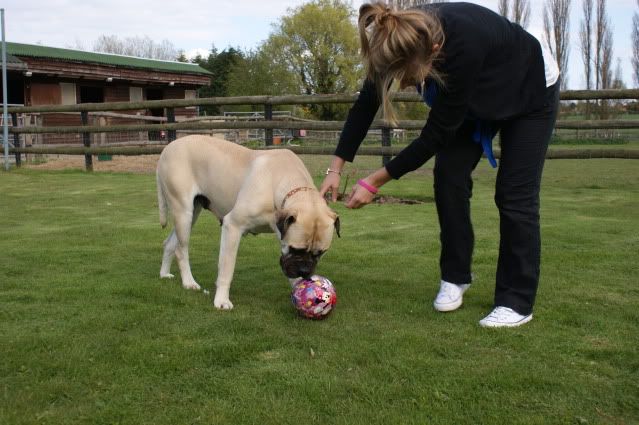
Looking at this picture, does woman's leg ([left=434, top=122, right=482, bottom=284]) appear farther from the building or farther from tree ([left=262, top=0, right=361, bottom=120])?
tree ([left=262, top=0, right=361, bottom=120])

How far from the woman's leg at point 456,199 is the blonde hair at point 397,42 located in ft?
2.23

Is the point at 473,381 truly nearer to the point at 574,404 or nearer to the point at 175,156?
the point at 574,404

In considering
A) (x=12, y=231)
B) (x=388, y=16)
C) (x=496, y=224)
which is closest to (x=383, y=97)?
(x=388, y=16)

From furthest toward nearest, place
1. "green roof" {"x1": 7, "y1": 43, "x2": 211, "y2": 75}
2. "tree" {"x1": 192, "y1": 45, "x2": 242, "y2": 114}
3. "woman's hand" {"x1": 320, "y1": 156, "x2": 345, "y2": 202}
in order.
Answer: "tree" {"x1": 192, "y1": 45, "x2": 242, "y2": 114}, "green roof" {"x1": 7, "y1": 43, "x2": 211, "y2": 75}, "woman's hand" {"x1": 320, "y1": 156, "x2": 345, "y2": 202}

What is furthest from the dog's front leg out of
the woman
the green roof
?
the green roof

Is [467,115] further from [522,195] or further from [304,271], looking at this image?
[304,271]

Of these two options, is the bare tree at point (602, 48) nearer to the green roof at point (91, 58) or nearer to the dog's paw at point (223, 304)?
the green roof at point (91, 58)

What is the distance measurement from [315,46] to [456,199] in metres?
47.2

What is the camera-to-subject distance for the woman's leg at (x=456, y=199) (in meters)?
4.08

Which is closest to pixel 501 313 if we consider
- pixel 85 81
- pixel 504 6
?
pixel 85 81

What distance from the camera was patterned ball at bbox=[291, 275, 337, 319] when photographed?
3896mm

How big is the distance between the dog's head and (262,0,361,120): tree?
45.4 metres

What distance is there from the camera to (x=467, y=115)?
12.4 feet

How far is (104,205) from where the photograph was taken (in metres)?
9.73
